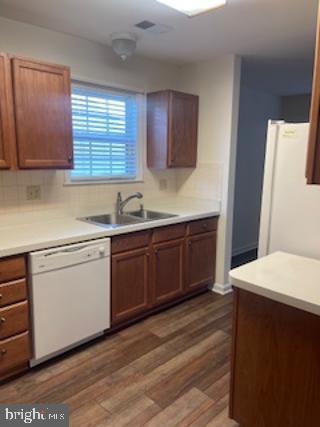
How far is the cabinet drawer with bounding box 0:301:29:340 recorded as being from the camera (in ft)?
6.37

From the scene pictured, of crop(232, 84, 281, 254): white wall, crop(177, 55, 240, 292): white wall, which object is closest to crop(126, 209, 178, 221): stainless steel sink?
crop(177, 55, 240, 292): white wall

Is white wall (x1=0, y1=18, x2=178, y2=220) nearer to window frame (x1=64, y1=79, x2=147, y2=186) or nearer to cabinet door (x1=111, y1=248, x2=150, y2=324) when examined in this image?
window frame (x1=64, y1=79, x2=147, y2=186)

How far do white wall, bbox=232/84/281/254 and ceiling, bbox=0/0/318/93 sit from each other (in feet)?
5.13

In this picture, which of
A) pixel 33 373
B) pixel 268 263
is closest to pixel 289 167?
pixel 268 263

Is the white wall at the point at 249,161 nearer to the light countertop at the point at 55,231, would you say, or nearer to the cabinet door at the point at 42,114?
the light countertop at the point at 55,231

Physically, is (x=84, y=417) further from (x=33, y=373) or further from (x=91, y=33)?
(x=91, y=33)

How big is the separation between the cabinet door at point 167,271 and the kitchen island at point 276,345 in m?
1.26

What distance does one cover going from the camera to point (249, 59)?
322 centimetres

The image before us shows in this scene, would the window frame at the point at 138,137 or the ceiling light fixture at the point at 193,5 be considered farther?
the window frame at the point at 138,137

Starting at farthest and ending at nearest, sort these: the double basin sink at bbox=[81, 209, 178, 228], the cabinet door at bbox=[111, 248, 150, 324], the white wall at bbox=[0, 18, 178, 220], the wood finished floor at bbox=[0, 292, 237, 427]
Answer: the double basin sink at bbox=[81, 209, 178, 228], the cabinet door at bbox=[111, 248, 150, 324], the white wall at bbox=[0, 18, 178, 220], the wood finished floor at bbox=[0, 292, 237, 427]

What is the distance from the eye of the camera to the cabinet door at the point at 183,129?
318 cm

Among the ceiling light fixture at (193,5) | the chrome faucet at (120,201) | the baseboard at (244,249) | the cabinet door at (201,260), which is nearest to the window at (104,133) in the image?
the chrome faucet at (120,201)

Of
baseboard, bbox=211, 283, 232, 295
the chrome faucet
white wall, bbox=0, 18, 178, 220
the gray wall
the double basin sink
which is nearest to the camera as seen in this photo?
white wall, bbox=0, 18, 178, 220

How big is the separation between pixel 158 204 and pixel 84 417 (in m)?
2.19
